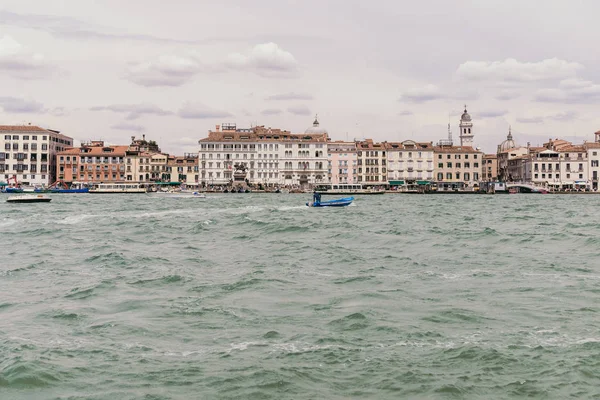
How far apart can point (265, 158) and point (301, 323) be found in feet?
290

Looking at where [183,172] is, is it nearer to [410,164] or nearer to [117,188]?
[117,188]

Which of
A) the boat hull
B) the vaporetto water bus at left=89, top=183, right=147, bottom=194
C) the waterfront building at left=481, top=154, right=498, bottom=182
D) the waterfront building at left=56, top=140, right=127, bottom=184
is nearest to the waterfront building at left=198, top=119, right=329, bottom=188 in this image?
the vaporetto water bus at left=89, top=183, right=147, bottom=194

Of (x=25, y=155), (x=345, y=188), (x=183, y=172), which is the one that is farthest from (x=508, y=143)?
(x=25, y=155)

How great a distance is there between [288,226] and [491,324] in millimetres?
19063

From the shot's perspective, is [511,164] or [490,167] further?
[490,167]

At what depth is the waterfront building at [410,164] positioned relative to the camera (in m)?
99.6

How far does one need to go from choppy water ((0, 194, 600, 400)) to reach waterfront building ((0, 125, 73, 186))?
281 feet

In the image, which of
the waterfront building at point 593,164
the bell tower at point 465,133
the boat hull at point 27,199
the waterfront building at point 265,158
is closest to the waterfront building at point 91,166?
the waterfront building at point 265,158

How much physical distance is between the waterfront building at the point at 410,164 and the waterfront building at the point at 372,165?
2.45ft

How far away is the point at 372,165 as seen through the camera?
99.9 meters

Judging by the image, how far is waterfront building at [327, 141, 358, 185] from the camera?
99.2 m

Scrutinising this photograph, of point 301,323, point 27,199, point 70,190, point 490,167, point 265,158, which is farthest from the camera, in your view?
point 490,167

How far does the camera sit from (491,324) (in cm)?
1032

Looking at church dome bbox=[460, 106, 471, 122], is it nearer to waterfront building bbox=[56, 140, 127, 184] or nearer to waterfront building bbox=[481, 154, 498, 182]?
waterfront building bbox=[481, 154, 498, 182]
